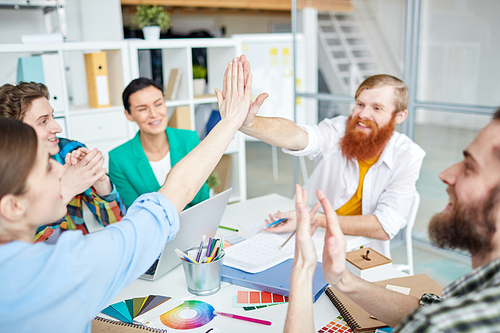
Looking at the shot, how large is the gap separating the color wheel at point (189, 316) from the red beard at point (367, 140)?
1210 millimetres

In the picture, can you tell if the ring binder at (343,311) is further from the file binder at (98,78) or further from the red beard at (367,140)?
the file binder at (98,78)

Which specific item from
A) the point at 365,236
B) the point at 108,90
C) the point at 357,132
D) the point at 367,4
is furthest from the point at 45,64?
the point at 367,4

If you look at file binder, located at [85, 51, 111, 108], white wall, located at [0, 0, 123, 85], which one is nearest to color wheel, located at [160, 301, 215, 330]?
file binder, located at [85, 51, 111, 108]

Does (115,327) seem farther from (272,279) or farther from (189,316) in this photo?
(272,279)

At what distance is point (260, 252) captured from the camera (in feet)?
5.45

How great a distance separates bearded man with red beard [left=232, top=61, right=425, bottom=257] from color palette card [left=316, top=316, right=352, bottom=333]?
700 mm

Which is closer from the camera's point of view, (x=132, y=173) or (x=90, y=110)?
(x=132, y=173)

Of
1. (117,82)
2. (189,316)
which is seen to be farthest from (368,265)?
(117,82)

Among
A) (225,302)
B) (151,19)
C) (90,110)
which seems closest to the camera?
(225,302)

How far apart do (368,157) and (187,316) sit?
132cm

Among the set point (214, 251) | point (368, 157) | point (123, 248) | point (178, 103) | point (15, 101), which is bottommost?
point (214, 251)

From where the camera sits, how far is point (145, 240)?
90 cm

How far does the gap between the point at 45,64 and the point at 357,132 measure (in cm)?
210

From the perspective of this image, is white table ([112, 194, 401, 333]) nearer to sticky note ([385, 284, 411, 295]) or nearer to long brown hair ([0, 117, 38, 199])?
sticky note ([385, 284, 411, 295])
